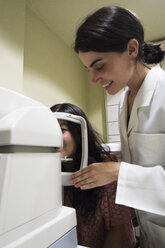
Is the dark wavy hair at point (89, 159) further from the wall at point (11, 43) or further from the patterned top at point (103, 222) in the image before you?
the wall at point (11, 43)

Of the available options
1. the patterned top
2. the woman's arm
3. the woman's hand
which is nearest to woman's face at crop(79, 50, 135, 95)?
the woman's hand

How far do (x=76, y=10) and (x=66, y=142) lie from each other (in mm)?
1556

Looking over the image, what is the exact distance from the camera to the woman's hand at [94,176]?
578 mm

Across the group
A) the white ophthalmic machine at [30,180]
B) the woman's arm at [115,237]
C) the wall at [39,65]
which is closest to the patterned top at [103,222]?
the woman's arm at [115,237]

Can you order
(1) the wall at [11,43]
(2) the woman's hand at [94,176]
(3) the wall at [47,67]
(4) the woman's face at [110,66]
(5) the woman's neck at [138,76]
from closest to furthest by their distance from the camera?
(2) the woman's hand at [94,176]
(4) the woman's face at [110,66]
(5) the woman's neck at [138,76]
(1) the wall at [11,43]
(3) the wall at [47,67]

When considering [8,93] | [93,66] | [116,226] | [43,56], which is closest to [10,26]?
[43,56]

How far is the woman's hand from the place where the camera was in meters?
0.58

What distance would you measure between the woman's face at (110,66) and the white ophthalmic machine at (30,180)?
0.35m

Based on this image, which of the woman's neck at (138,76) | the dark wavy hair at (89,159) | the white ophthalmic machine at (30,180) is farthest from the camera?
the dark wavy hair at (89,159)

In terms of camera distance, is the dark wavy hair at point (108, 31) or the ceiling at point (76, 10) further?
the ceiling at point (76, 10)

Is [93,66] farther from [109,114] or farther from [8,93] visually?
[109,114]

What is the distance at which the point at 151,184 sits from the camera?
0.58 m

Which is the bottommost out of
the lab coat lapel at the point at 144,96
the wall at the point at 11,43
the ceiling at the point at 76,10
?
the lab coat lapel at the point at 144,96

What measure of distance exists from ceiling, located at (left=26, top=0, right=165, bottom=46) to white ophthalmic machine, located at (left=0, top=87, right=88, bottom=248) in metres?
1.76
